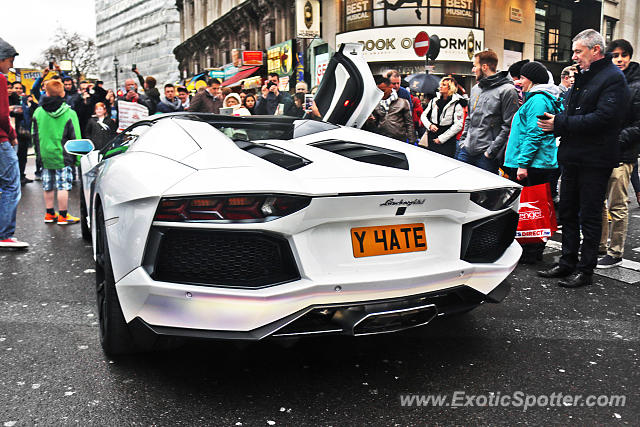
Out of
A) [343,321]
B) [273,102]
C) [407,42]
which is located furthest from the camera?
[407,42]

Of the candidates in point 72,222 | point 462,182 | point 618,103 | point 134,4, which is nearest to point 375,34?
point 72,222

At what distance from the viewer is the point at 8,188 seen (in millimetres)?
6023

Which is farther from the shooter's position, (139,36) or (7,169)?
(139,36)

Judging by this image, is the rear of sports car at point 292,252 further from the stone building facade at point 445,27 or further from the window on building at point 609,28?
the window on building at point 609,28

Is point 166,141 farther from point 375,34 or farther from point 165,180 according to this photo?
point 375,34

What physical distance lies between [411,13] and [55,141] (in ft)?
70.6

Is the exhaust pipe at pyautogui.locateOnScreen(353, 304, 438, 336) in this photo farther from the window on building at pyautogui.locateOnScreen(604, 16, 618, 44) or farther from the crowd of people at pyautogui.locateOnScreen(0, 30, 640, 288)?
the window on building at pyautogui.locateOnScreen(604, 16, 618, 44)

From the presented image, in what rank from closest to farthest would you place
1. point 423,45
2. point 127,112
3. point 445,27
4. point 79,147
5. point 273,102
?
point 79,147, point 127,112, point 273,102, point 423,45, point 445,27

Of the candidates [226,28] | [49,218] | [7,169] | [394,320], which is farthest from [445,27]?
[394,320]

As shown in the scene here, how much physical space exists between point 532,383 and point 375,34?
24559 mm

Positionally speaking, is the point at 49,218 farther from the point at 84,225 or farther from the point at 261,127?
the point at 261,127

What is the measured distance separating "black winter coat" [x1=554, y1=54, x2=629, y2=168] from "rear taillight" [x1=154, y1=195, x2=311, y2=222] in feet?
9.33

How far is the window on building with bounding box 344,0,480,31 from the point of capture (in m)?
25.8

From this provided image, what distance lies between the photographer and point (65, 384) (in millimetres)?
2807
